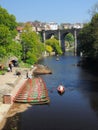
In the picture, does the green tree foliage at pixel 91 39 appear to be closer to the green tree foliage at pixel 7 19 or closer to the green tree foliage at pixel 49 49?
the green tree foliage at pixel 7 19

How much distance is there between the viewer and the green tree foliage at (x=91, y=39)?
8719 cm

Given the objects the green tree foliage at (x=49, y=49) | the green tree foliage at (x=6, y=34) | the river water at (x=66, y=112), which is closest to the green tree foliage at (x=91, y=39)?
the green tree foliage at (x=6, y=34)

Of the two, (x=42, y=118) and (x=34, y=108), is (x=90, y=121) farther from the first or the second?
(x=34, y=108)

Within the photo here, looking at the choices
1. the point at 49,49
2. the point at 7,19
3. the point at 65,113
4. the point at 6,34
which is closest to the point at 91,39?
the point at 7,19

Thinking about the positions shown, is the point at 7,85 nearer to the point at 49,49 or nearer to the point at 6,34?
the point at 6,34

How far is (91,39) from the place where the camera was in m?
95.3

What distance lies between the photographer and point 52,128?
31672 mm

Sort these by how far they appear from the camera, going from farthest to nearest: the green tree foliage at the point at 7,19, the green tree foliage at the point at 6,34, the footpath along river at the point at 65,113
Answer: the green tree foliage at the point at 7,19 < the green tree foliage at the point at 6,34 < the footpath along river at the point at 65,113

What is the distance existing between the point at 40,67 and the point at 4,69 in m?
13.5

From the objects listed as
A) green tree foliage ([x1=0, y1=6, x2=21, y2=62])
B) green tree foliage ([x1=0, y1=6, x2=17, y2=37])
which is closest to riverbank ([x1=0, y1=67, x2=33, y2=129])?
green tree foliage ([x1=0, y1=6, x2=21, y2=62])

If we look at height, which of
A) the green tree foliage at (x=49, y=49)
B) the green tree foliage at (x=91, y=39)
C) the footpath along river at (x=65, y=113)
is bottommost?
the footpath along river at (x=65, y=113)


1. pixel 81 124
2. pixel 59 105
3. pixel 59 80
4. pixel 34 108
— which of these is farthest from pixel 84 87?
pixel 81 124

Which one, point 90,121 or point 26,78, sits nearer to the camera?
point 90,121

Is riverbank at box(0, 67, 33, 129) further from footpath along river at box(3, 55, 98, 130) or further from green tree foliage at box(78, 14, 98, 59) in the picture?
green tree foliage at box(78, 14, 98, 59)
